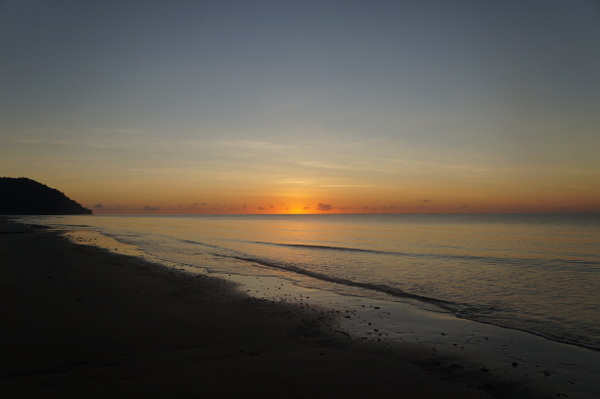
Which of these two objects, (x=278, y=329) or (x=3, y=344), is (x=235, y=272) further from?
(x=3, y=344)

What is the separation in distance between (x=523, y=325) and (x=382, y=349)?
6.31 metres

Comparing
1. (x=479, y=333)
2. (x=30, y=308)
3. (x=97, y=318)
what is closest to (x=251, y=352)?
(x=97, y=318)

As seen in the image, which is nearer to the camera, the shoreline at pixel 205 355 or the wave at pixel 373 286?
the shoreline at pixel 205 355

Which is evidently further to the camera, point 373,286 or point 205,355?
point 373,286

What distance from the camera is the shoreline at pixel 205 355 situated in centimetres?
653

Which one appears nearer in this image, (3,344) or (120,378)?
(120,378)

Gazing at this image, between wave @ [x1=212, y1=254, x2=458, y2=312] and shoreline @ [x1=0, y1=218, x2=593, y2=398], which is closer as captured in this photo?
shoreline @ [x1=0, y1=218, x2=593, y2=398]

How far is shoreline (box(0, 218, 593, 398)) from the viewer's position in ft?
21.4

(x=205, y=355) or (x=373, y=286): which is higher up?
(x=205, y=355)

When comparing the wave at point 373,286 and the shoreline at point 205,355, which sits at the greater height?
the shoreline at point 205,355

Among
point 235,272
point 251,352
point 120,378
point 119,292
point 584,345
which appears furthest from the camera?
point 235,272

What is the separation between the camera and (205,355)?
26.6 feet

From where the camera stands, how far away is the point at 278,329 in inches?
415

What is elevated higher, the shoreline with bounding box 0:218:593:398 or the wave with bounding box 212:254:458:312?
the shoreline with bounding box 0:218:593:398
